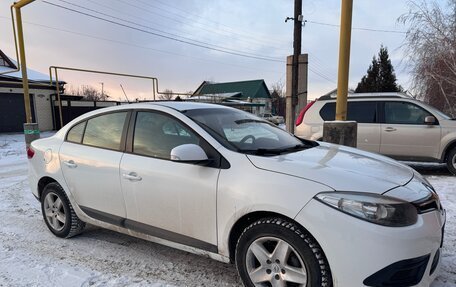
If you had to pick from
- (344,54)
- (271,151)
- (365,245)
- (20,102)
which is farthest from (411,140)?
(20,102)

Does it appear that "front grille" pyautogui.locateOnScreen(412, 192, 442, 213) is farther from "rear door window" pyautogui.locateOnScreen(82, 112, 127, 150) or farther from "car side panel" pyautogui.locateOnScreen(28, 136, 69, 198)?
"car side panel" pyautogui.locateOnScreen(28, 136, 69, 198)

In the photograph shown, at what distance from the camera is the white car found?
7.58 feet

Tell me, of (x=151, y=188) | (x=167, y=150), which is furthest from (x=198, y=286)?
(x=167, y=150)

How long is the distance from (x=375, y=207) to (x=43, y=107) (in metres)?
24.9

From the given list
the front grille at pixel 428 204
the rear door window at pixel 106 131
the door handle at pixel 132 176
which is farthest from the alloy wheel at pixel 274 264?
the rear door window at pixel 106 131

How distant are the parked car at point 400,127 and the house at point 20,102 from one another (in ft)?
66.1

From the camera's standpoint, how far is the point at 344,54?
5340 mm

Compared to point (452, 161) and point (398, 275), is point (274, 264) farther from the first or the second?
point (452, 161)

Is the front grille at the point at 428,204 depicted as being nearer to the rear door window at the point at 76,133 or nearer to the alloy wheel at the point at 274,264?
the alloy wheel at the point at 274,264

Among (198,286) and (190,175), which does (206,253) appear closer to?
(198,286)

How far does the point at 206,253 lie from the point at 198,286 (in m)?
0.32

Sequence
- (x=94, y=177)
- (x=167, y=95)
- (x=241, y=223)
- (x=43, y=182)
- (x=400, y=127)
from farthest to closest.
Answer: (x=167, y=95)
(x=400, y=127)
(x=43, y=182)
(x=94, y=177)
(x=241, y=223)

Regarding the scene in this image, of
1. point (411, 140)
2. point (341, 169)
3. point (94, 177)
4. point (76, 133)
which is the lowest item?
point (411, 140)

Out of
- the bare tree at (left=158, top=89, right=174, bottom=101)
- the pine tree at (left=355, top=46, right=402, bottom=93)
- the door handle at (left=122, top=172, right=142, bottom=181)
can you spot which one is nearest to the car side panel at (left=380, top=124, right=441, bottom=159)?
the door handle at (left=122, top=172, right=142, bottom=181)
